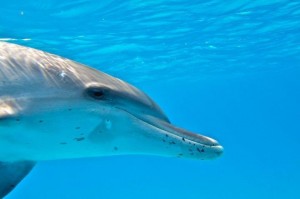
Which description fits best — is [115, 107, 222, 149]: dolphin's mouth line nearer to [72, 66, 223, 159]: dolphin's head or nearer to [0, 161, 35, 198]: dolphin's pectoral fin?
[72, 66, 223, 159]: dolphin's head

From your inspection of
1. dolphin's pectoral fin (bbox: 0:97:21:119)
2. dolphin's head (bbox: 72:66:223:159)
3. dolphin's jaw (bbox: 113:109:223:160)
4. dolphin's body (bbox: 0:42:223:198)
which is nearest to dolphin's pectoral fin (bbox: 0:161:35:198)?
dolphin's body (bbox: 0:42:223:198)

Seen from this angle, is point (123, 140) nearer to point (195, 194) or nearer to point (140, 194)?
point (195, 194)

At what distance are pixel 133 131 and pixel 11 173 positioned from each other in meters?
1.69

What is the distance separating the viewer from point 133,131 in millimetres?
3869

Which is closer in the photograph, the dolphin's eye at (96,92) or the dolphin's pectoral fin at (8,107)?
the dolphin's pectoral fin at (8,107)

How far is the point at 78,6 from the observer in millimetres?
16859

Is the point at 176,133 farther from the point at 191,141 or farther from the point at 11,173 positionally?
the point at 11,173

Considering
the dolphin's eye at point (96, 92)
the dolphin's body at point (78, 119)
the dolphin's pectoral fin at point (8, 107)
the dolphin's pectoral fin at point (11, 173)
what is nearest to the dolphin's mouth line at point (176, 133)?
the dolphin's body at point (78, 119)

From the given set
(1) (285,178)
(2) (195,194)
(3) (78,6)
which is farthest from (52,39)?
(1) (285,178)

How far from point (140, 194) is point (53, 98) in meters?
83.3

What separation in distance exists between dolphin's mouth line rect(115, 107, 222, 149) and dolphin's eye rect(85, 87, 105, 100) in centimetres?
22

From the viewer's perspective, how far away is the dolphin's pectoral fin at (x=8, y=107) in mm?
3777

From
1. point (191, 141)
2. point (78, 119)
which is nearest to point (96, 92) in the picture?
point (78, 119)

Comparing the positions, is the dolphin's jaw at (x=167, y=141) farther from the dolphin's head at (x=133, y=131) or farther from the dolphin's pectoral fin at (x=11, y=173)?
the dolphin's pectoral fin at (x=11, y=173)
